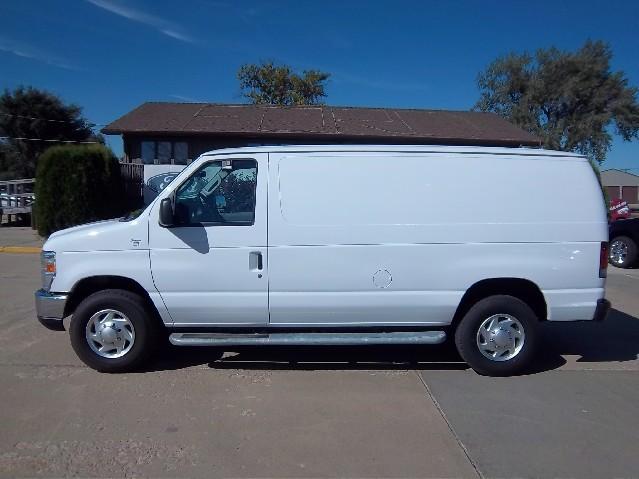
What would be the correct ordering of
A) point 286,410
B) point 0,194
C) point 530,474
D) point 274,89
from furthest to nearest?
point 274,89, point 0,194, point 286,410, point 530,474

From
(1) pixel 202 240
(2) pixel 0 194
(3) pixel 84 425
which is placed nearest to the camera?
(3) pixel 84 425

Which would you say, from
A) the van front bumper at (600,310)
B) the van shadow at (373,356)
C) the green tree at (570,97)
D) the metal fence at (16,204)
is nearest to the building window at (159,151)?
the metal fence at (16,204)

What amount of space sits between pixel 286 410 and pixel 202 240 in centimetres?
166

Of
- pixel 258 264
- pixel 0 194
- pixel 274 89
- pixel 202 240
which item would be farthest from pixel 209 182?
pixel 274 89

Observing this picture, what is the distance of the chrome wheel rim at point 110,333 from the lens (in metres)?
4.96

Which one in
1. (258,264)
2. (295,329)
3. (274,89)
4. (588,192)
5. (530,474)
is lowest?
(530,474)

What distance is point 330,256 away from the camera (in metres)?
4.85

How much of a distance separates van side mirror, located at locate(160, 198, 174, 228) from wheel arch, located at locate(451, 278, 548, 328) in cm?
276

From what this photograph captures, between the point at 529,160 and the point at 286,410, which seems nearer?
the point at 286,410

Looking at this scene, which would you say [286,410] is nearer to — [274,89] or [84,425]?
[84,425]

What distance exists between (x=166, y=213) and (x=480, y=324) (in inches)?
120

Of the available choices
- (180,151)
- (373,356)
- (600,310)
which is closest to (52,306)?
(373,356)

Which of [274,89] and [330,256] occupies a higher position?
[274,89]

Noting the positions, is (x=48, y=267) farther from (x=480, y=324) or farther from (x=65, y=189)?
(x=65, y=189)
